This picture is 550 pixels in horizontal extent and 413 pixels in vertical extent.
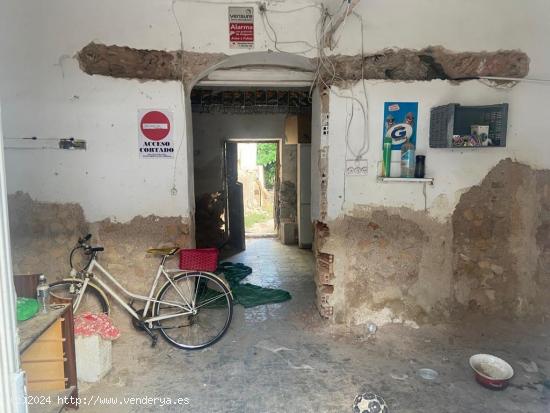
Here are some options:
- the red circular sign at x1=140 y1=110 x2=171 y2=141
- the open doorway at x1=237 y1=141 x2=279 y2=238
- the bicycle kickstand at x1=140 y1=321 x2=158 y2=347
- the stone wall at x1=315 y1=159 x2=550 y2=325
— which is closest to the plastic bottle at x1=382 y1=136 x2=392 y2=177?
the stone wall at x1=315 y1=159 x2=550 y2=325

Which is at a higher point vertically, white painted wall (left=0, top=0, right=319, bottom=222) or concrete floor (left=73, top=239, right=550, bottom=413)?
white painted wall (left=0, top=0, right=319, bottom=222)

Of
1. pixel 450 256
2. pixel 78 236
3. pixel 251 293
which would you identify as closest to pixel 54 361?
pixel 78 236

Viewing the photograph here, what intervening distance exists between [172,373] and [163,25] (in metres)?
2.78

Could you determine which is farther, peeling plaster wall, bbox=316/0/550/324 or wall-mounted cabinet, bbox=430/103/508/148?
peeling plaster wall, bbox=316/0/550/324

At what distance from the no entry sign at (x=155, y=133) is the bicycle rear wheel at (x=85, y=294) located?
3.86 ft

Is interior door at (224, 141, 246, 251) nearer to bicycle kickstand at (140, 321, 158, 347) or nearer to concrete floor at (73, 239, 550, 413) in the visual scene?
concrete floor at (73, 239, 550, 413)

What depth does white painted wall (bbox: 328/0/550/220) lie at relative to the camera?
3.31 metres

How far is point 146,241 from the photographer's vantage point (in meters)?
3.38

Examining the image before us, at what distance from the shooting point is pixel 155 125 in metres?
3.27

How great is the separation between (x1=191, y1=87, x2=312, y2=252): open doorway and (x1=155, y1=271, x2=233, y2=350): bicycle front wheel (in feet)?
9.88

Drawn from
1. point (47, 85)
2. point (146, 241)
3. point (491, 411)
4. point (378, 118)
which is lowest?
point (491, 411)

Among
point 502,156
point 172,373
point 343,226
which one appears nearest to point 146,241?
point 172,373

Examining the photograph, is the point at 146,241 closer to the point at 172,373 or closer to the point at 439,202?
the point at 172,373

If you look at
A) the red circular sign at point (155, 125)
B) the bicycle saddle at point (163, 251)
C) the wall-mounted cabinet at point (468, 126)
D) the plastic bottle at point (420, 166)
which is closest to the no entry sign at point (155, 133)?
the red circular sign at point (155, 125)
